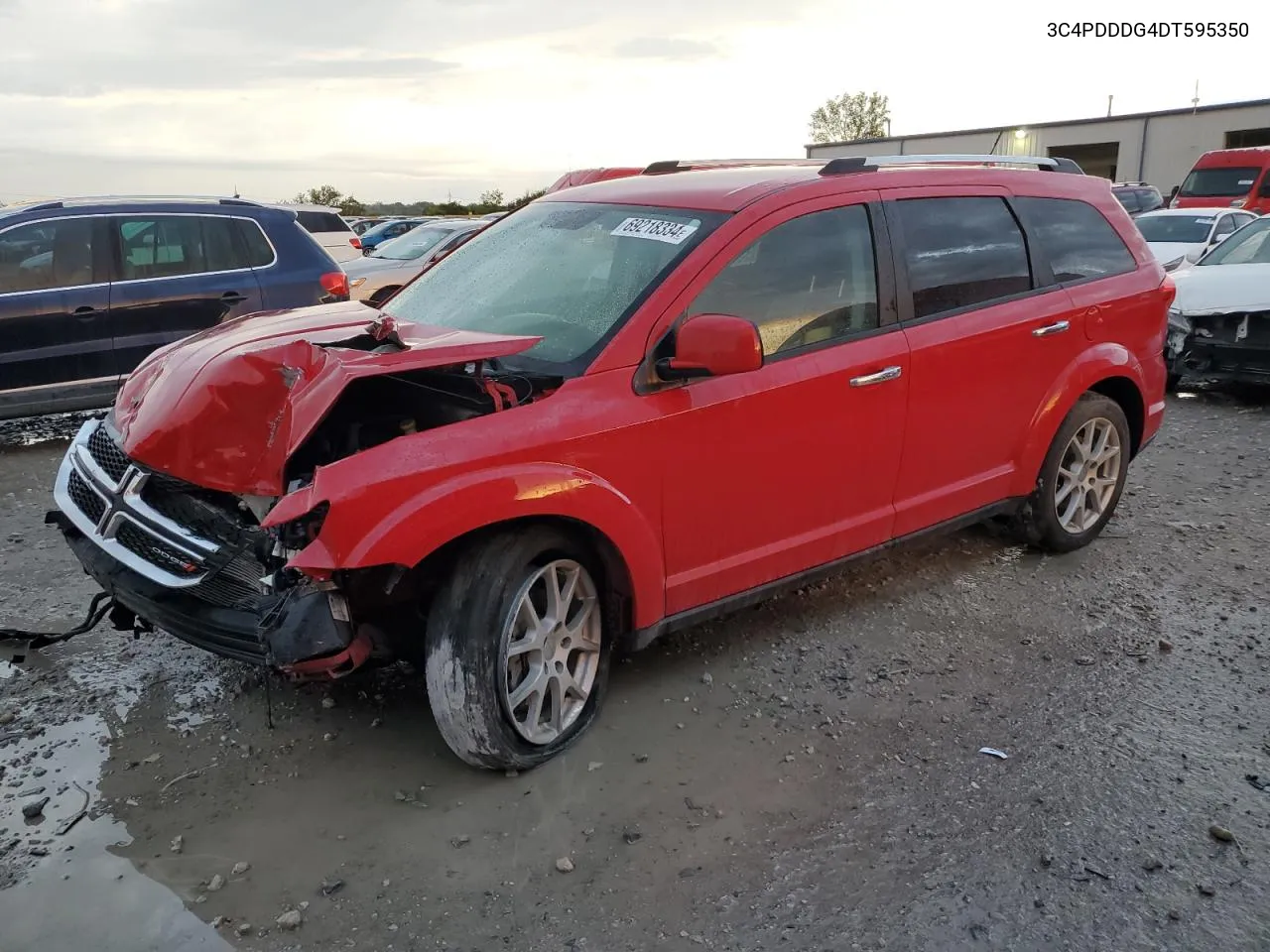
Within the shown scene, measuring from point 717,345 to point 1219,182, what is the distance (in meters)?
20.0

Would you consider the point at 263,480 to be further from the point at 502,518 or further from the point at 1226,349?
the point at 1226,349

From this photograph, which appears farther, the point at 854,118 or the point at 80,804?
the point at 854,118

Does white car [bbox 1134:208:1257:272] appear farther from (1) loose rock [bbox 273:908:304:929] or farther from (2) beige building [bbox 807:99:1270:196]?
(2) beige building [bbox 807:99:1270:196]

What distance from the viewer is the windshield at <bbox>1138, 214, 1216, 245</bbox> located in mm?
13398

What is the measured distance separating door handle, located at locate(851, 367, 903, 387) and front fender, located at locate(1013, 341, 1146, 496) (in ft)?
3.40

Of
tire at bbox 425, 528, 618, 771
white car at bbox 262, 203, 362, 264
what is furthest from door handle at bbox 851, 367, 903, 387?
white car at bbox 262, 203, 362, 264

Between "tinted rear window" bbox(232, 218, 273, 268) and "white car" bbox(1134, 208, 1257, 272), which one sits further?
"white car" bbox(1134, 208, 1257, 272)

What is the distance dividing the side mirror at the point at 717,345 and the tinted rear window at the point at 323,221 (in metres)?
9.66

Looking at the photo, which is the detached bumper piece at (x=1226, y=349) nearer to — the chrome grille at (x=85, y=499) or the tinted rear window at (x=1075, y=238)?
the tinted rear window at (x=1075, y=238)

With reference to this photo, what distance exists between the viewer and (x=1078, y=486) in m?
5.00

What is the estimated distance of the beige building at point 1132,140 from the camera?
1256 inches

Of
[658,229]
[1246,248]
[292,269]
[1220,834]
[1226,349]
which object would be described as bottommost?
[1220,834]

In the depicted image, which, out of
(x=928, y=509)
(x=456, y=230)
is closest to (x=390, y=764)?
(x=928, y=509)

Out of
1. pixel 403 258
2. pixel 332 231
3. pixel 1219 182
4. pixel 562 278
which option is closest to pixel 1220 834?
pixel 562 278
